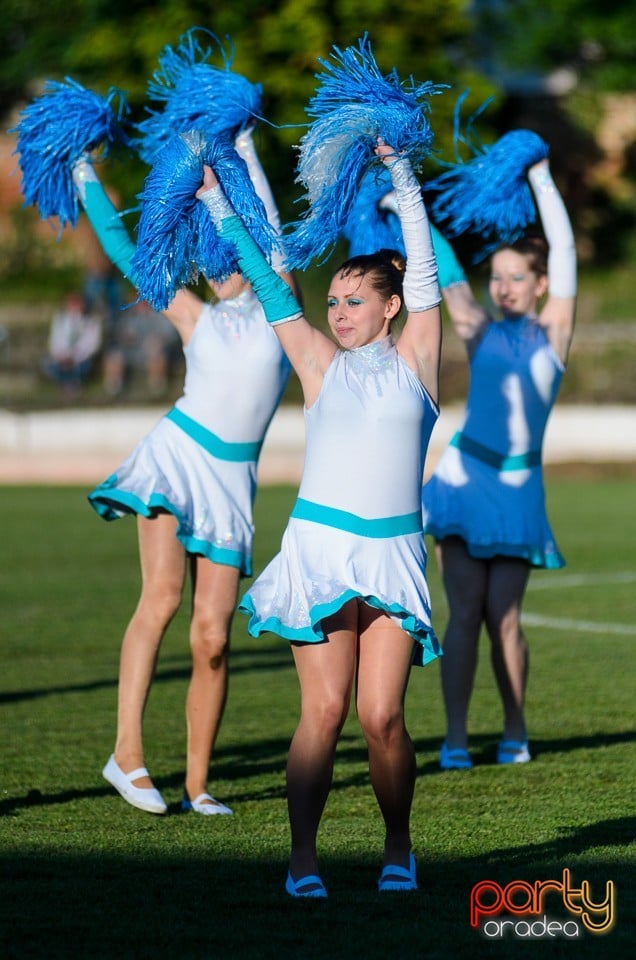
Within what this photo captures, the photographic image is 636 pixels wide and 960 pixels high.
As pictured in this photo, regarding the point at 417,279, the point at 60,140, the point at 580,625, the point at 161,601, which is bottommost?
the point at 580,625

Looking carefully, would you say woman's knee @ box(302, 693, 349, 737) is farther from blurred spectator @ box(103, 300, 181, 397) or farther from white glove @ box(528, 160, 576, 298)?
blurred spectator @ box(103, 300, 181, 397)

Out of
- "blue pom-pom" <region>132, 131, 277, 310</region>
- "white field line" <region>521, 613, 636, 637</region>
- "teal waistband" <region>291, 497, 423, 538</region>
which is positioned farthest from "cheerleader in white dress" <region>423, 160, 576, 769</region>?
"white field line" <region>521, 613, 636, 637</region>

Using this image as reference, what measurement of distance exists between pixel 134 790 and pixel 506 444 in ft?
6.80

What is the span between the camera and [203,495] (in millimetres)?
5695

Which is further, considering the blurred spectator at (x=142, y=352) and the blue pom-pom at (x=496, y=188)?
the blurred spectator at (x=142, y=352)

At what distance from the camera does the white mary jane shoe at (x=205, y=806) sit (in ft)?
17.9

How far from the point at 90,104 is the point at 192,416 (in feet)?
4.39

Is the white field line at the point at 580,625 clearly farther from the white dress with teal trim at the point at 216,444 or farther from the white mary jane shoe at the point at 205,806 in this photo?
the white mary jane shoe at the point at 205,806

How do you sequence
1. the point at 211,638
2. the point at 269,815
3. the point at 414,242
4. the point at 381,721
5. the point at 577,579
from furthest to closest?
1. the point at 577,579
2. the point at 211,638
3. the point at 269,815
4. the point at 414,242
5. the point at 381,721

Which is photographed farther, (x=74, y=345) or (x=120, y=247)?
(x=74, y=345)

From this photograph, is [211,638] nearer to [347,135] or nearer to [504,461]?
[504,461]

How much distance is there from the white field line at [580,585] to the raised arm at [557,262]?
3.34 metres

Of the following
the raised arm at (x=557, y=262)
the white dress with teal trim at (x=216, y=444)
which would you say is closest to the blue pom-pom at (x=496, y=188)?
the raised arm at (x=557, y=262)

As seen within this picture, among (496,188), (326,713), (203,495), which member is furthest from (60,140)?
(326,713)
